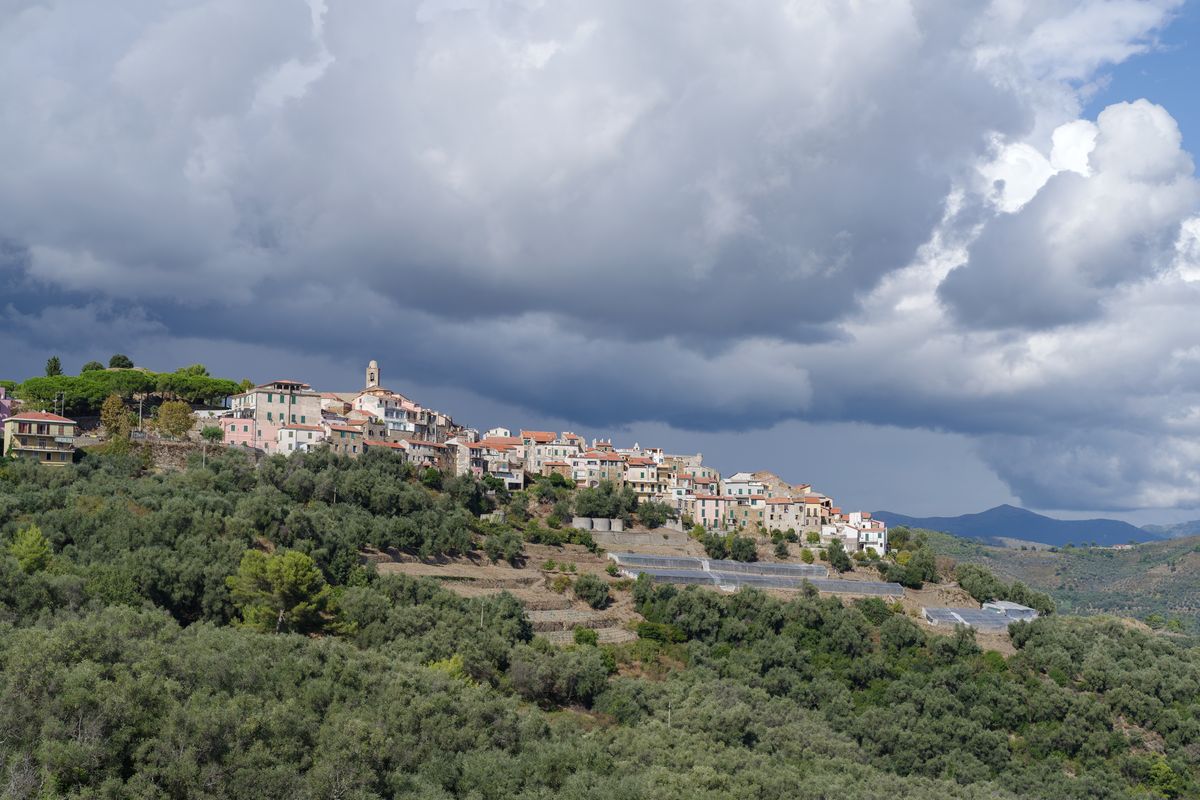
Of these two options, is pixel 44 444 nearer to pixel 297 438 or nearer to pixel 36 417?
pixel 36 417

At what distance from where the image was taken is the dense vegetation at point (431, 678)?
28281 millimetres

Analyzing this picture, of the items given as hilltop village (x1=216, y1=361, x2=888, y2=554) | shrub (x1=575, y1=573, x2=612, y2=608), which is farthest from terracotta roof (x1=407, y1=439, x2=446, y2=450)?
shrub (x1=575, y1=573, x2=612, y2=608)

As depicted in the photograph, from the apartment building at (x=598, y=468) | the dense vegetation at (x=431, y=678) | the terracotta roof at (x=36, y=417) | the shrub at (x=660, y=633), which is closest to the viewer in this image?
the dense vegetation at (x=431, y=678)

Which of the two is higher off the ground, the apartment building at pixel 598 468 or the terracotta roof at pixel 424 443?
the terracotta roof at pixel 424 443

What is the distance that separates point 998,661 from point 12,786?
57438mm

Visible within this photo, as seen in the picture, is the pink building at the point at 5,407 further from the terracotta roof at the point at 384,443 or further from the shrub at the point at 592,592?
the shrub at the point at 592,592

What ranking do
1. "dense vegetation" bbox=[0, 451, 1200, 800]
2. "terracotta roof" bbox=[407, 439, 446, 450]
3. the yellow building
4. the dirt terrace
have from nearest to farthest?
"dense vegetation" bbox=[0, 451, 1200, 800] → the dirt terrace → the yellow building → "terracotta roof" bbox=[407, 439, 446, 450]

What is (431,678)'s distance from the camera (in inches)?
1496

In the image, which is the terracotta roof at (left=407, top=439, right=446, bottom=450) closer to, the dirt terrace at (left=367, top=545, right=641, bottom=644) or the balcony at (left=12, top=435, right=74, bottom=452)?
the dirt terrace at (left=367, top=545, right=641, bottom=644)

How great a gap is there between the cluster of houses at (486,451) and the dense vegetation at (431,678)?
18.9ft

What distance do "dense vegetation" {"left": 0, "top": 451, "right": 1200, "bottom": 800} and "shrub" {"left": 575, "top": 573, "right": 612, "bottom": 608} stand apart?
323 millimetres

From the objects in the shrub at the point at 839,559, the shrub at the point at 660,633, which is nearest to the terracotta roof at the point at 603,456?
the shrub at the point at 839,559

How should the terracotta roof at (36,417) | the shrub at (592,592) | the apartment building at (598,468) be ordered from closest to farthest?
the shrub at (592,592) < the terracotta roof at (36,417) < the apartment building at (598,468)

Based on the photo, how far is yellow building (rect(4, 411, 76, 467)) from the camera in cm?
6675
